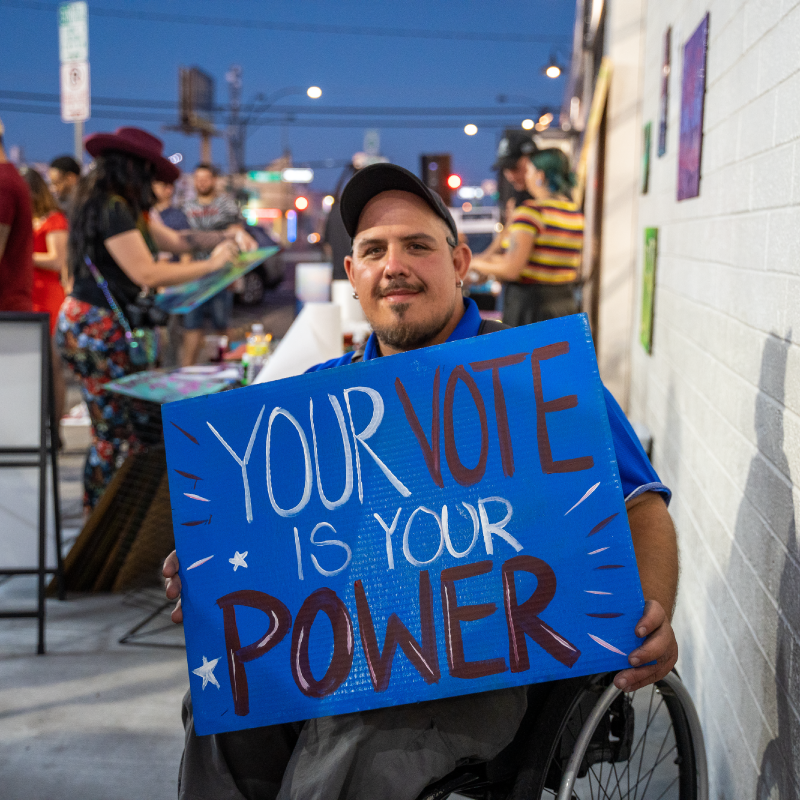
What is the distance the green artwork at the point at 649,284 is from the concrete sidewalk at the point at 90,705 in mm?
2782

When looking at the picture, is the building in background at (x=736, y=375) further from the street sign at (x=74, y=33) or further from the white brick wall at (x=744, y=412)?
the street sign at (x=74, y=33)

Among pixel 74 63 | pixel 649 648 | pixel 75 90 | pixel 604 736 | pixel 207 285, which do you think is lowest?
pixel 604 736

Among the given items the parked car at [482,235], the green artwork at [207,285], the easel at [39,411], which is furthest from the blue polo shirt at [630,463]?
the parked car at [482,235]

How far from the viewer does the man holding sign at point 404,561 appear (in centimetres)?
123

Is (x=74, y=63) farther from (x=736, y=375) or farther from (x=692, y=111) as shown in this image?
(x=736, y=375)

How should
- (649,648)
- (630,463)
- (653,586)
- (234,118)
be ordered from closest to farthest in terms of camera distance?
(649,648)
(653,586)
(630,463)
(234,118)

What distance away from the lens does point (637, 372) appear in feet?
17.1

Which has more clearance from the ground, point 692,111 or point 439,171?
point 439,171

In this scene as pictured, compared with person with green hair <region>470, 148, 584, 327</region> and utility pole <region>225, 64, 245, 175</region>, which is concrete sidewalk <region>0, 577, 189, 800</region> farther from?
utility pole <region>225, 64, 245, 175</region>

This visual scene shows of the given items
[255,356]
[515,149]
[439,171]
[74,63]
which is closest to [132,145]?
[255,356]

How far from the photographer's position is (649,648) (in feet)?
3.98

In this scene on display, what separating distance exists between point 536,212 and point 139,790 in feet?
11.6

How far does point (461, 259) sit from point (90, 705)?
197 cm

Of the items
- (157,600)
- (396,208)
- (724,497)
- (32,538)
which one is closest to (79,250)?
(32,538)
